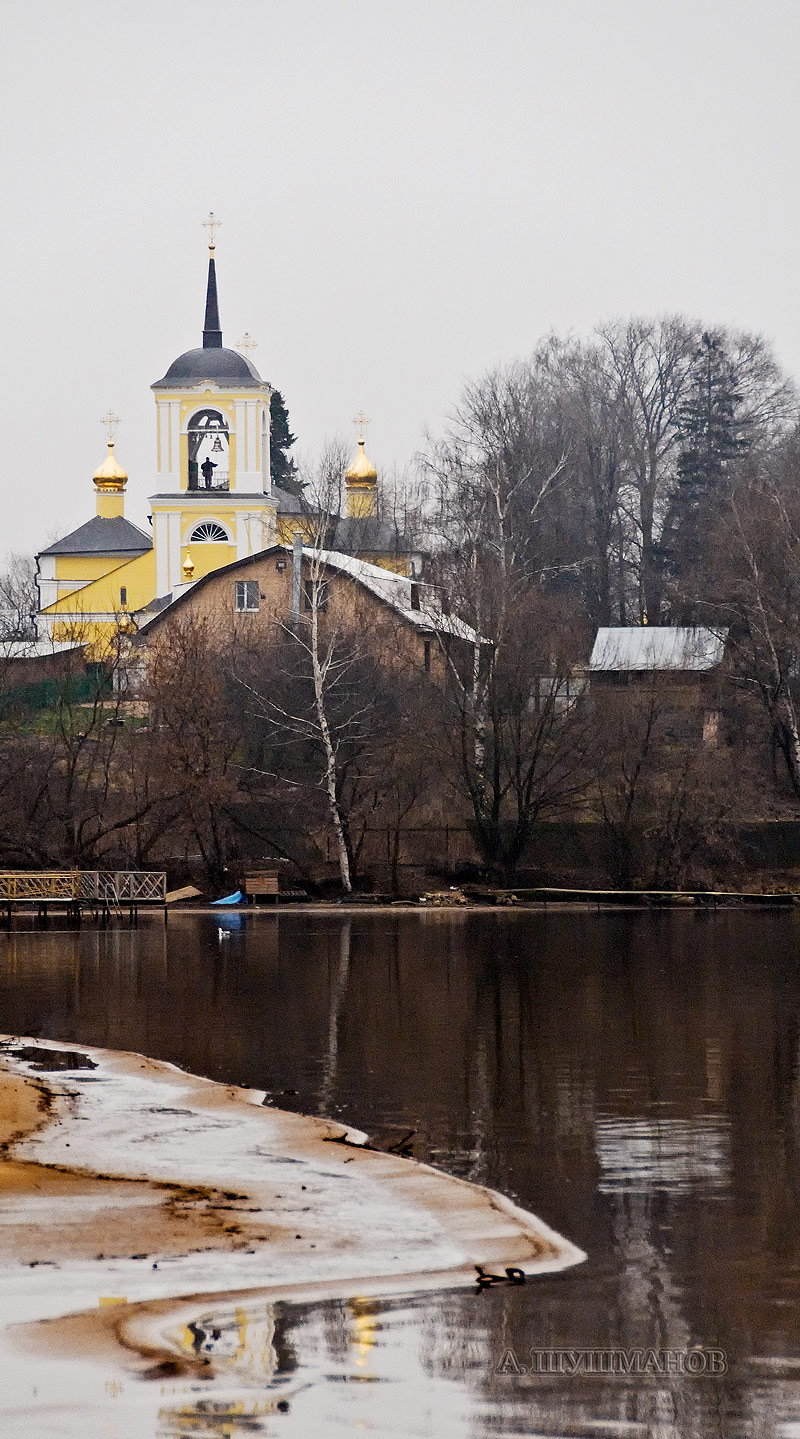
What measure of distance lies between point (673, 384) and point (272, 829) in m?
34.6

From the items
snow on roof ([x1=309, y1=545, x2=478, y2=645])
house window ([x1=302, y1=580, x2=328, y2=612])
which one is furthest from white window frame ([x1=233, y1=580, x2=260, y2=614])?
house window ([x1=302, y1=580, x2=328, y2=612])

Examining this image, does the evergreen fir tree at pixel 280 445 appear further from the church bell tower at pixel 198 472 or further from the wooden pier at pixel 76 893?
the wooden pier at pixel 76 893

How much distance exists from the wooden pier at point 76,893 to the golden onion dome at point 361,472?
39477 millimetres

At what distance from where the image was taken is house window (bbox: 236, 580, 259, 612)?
2382 inches

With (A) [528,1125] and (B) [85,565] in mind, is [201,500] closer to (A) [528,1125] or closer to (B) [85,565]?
(B) [85,565]

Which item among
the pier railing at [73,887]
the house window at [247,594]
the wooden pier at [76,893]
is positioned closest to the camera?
the wooden pier at [76,893]

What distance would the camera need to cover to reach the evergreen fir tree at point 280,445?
9738 cm

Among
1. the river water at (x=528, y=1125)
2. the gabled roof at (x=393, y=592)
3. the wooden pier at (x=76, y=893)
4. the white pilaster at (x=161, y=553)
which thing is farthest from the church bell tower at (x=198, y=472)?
the river water at (x=528, y=1125)

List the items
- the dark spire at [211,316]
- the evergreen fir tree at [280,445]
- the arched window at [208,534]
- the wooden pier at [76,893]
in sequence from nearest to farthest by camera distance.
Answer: the wooden pier at [76,893], the arched window at [208,534], the dark spire at [211,316], the evergreen fir tree at [280,445]

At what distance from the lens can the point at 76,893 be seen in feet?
135

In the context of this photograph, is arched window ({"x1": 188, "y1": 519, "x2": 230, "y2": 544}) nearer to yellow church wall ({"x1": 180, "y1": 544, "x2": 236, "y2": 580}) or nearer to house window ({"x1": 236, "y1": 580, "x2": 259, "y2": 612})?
yellow church wall ({"x1": 180, "y1": 544, "x2": 236, "y2": 580})

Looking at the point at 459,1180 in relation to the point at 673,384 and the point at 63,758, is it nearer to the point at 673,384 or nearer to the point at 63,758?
the point at 63,758

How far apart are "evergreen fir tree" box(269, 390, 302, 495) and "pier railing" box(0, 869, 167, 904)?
56.3m

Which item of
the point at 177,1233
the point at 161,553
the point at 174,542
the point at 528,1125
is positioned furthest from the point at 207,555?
the point at 177,1233
